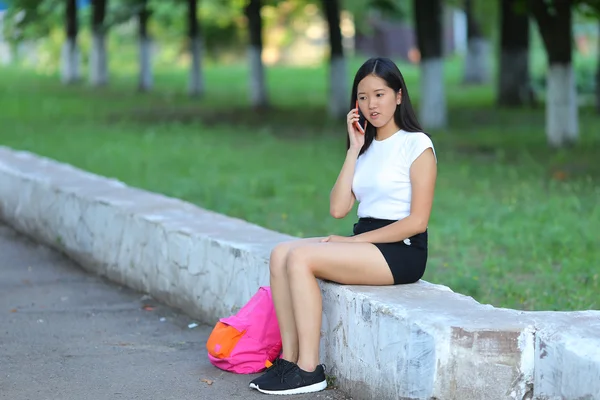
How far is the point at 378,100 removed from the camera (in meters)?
5.12

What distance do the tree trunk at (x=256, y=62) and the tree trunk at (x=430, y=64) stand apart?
5.75 m

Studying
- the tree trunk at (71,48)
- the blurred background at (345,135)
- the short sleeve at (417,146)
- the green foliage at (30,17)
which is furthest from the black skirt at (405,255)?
the tree trunk at (71,48)

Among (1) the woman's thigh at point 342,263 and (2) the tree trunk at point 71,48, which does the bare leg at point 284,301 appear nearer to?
(1) the woman's thigh at point 342,263

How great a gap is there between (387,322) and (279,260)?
0.64 metres

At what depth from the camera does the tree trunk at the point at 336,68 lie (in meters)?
22.5

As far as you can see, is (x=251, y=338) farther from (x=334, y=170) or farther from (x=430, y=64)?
(x=430, y=64)

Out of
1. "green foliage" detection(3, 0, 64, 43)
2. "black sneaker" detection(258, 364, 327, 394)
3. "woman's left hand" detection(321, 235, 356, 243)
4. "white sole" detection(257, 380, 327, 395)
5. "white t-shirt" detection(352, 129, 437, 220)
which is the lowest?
"white sole" detection(257, 380, 327, 395)

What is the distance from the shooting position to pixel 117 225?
7672 mm

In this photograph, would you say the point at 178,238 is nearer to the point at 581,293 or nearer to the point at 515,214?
the point at 581,293

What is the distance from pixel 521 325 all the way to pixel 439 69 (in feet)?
51.2

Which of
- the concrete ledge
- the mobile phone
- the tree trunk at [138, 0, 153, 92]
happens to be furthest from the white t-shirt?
the tree trunk at [138, 0, 153, 92]

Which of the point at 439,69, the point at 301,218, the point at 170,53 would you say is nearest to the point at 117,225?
the point at 301,218

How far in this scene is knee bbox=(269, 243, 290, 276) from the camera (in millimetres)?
5020

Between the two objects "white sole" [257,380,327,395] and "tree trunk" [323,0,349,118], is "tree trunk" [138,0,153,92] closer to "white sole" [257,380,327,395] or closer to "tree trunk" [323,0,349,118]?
"tree trunk" [323,0,349,118]
